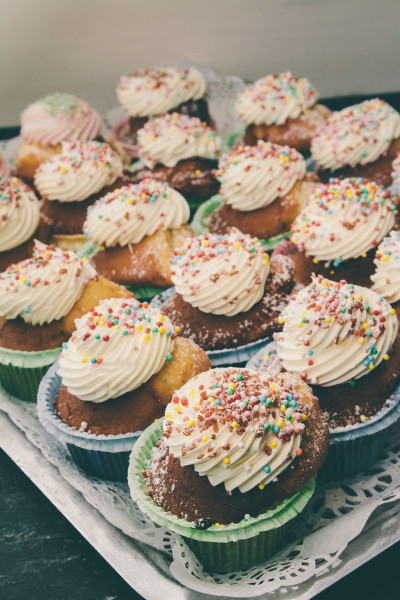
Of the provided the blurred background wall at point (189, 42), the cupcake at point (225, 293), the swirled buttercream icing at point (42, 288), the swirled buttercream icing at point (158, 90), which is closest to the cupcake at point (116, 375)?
the cupcake at point (225, 293)

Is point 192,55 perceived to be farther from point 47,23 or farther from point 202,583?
point 202,583

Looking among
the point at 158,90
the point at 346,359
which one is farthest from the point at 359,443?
the point at 158,90

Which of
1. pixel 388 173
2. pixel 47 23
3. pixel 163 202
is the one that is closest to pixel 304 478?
pixel 163 202

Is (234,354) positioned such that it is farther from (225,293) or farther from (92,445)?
(92,445)

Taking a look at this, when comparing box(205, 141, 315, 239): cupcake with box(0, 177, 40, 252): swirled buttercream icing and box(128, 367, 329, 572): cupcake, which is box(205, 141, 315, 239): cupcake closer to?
box(0, 177, 40, 252): swirled buttercream icing

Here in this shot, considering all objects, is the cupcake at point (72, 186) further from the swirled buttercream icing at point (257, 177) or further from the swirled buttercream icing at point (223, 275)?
the swirled buttercream icing at point (223, 275)
